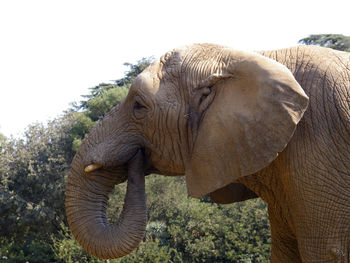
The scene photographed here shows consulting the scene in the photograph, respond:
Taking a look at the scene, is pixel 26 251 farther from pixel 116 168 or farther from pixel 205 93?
pixel 205 93

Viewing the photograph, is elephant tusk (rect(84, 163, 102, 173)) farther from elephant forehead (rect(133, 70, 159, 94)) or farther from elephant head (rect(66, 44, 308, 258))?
elephant forehead (rect(133, 70, 159, 94))

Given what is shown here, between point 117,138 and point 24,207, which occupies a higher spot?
point 117,138

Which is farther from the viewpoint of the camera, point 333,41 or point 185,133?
point 333,41

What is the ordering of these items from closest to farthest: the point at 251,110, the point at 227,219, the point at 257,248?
the point at 251,110 < the point at 257,248 < the point at 227,219

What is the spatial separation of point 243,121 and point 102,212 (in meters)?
1.18

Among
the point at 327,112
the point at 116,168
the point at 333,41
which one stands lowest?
the point at 333,41

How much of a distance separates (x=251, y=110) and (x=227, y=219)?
9322 millimetres

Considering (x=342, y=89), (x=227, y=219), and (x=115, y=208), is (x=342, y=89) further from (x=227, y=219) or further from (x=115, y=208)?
(x=115, y=208)

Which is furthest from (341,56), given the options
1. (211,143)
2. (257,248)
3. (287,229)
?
(257,248)

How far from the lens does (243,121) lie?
270cm

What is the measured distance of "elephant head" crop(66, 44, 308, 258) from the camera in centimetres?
264

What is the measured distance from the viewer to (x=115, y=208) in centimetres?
1487

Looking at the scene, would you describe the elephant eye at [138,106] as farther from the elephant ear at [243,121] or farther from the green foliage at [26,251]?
the green foliage at [26,251]

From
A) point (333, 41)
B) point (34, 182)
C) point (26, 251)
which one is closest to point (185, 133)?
point (26, 251)
